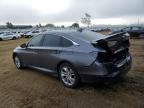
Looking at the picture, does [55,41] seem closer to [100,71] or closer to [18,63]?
[100,71]

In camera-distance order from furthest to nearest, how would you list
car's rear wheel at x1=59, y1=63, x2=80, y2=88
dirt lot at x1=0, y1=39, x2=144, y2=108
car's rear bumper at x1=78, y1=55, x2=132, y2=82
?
car's rear wheel at x1=59, y1=63, x2=80, y2=88 < car's rear bumper at x1=78, y1=55, x2=132, y2=82 < dirt lot at x1=0, y1=39, x2=144, y2=108

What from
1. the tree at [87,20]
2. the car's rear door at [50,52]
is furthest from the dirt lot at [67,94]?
the tree at [87,20]

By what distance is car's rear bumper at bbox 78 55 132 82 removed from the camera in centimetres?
493

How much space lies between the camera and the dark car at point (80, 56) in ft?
16.4

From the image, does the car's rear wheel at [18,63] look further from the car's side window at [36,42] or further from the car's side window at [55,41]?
the car's side window at [55,41]

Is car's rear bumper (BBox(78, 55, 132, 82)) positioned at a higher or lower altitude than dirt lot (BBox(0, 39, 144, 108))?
higher

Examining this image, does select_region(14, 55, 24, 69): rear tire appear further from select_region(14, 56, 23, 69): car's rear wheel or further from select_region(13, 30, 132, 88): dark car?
select_region(13, 30, 132, 88): dark car

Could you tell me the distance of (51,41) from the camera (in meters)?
6.46

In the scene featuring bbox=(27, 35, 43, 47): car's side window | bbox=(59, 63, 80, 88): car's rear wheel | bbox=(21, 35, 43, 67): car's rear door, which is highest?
bbox=(27, 35, 43, 47): car's side window

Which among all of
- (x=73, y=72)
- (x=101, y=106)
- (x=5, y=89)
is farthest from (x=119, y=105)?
(x=5, y=89)

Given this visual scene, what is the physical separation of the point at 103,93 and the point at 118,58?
0.98 m

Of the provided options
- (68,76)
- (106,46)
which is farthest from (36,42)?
(106,46)

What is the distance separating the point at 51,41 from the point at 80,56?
152 cm

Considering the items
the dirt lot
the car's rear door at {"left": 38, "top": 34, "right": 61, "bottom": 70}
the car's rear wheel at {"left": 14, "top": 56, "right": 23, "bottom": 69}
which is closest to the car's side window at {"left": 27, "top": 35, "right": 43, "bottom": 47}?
the car's rear door at {"left": 38, "top": 34, "right": 61, "bottom": 70}
